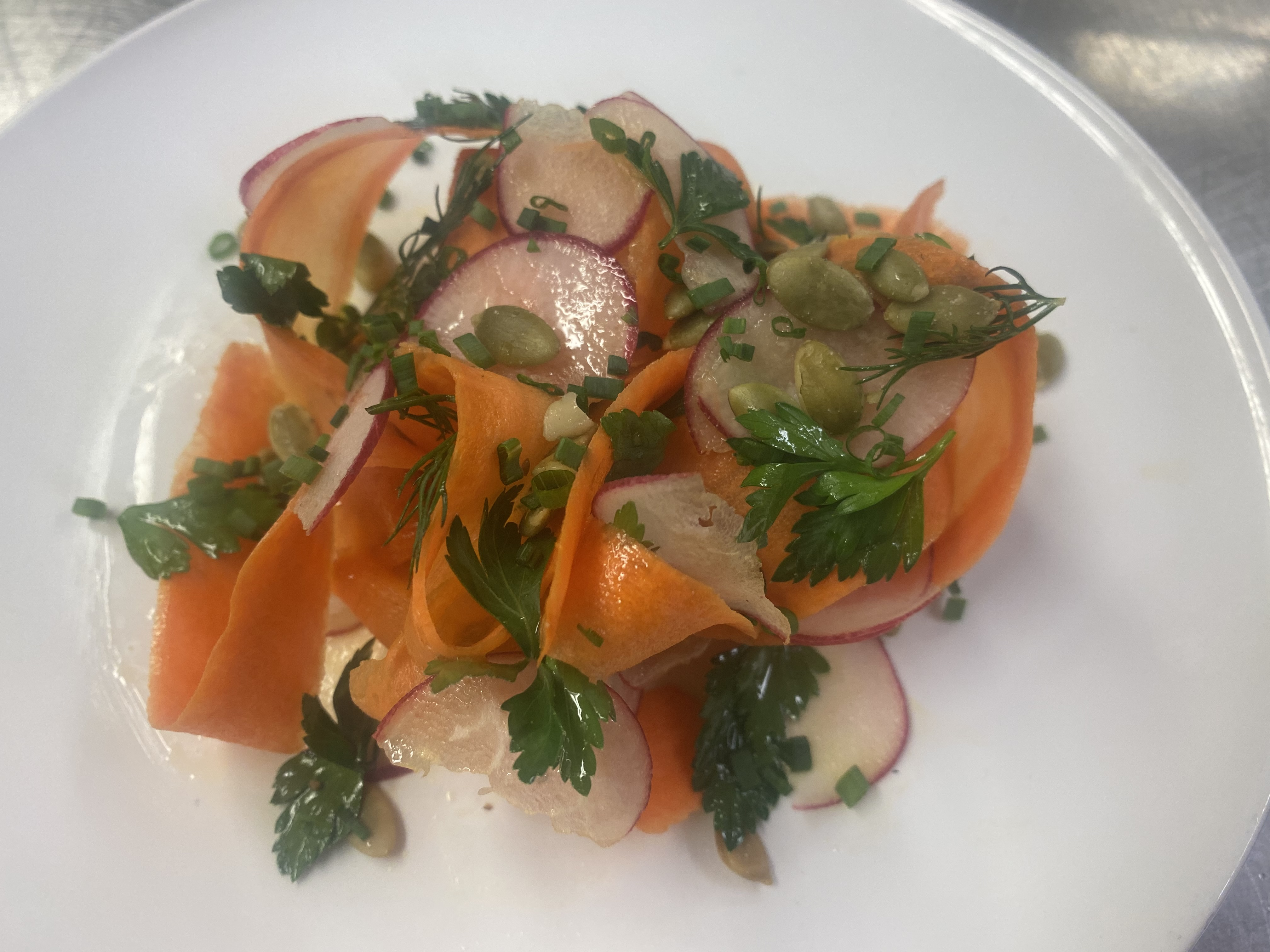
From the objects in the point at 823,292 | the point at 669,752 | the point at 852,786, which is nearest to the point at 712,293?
the point at 823,292

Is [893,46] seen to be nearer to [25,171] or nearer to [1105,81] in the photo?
[1105,81]

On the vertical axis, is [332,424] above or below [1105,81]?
below

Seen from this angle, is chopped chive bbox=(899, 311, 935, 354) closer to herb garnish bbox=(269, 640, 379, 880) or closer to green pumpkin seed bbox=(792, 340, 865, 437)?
green pumpkin seed bbox=(792, 340, 865, 437)

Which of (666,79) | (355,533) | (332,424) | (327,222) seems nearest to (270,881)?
(355,533)

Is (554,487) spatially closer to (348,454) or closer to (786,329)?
(348,454)

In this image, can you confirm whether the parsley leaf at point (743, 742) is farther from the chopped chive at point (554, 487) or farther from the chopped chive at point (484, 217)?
the chopped chive at point (484, 217)

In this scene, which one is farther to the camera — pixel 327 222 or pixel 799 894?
pixel 327 222

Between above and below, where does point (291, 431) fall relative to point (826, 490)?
below
